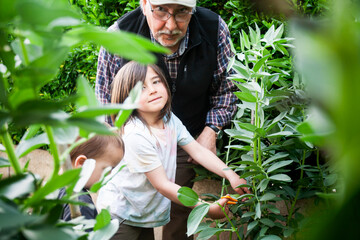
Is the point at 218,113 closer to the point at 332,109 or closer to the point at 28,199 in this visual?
the point at 28,199

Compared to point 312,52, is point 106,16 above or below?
below

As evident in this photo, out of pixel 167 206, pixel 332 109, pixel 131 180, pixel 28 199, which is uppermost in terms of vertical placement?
pixel 332 109

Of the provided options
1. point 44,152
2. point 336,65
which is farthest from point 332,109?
point 44,152

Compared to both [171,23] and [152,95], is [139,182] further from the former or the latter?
[171,23]

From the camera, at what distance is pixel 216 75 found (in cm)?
279

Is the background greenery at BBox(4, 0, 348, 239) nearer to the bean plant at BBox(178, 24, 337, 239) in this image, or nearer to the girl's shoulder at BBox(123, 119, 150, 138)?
the bean plant at BBox(178, 24, 337, 239)

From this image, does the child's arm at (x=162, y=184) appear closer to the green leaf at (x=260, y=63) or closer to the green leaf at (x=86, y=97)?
the green leaf at (x=260, y=63)

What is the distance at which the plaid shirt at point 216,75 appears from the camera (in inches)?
106

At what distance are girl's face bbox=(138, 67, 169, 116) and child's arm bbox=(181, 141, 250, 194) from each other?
0.34 m

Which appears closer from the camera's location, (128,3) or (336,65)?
(336,65)

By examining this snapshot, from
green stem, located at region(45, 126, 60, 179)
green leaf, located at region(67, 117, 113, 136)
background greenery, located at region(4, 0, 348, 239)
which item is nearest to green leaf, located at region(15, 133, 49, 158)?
green stem, located at region(45, 126, 60, 179)

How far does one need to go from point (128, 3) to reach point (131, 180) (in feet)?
5.18

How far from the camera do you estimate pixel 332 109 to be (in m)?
0.18

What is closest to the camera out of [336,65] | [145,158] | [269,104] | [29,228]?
[336,65]
